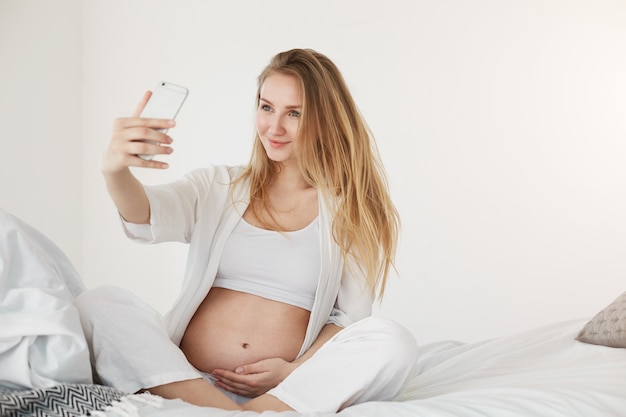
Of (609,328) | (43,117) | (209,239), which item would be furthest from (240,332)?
(43,117)

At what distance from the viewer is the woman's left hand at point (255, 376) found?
1831 millimetres

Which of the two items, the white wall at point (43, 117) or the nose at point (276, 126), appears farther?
the white wall at point (43, 117)

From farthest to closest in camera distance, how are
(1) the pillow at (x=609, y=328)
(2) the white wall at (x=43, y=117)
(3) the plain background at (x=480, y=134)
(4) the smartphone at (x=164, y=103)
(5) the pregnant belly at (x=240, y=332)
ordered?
(2) the white wall at (x=43, y=117), (3) the plain background at (x=480, y=134), (1) the pillow at (x=609, y=328), (5) the pregnant belly at (x=240, y=332), (4) the smartphone at (x=164, y=103)

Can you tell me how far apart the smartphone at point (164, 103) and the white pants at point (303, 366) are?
0.38 m

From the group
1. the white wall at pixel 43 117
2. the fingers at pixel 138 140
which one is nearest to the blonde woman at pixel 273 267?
the fingers at pixel 138 140

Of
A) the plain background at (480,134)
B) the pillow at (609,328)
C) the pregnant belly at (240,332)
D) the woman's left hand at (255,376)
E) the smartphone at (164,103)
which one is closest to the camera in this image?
the smartphone at (164,103)

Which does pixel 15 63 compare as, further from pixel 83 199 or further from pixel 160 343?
pixel 160 343

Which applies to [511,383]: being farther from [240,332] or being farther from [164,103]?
[164,103]

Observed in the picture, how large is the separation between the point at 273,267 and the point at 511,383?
647mm

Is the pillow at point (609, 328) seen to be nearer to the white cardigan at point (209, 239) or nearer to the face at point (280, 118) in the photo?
the white cardigan at point (209, 239)

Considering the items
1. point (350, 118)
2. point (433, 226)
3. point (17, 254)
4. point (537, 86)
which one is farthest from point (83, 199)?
point (17, 254)

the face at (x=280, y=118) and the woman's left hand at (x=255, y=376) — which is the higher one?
the face at (x=280, y=118)

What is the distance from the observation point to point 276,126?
6.89 ft

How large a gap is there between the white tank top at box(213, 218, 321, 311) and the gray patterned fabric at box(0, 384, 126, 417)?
2.11ft
